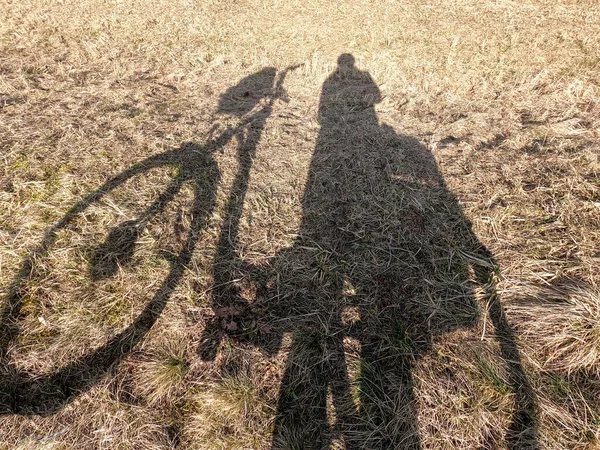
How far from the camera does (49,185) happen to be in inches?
167

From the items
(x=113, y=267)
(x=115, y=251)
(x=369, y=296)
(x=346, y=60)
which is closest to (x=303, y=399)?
(x=369, y=296)

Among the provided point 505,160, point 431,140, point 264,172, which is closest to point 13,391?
point 264,172

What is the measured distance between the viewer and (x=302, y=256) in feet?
12.4

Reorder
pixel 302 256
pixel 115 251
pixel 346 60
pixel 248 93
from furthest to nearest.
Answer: pixel 346 60
pixel 248 93
pixel 302 256
pixel 115 251

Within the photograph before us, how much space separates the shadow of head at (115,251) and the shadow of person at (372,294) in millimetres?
1637

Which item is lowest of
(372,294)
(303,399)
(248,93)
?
(303,399)

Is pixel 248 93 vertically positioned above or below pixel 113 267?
above

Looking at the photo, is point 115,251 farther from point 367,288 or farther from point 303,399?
point 367,288

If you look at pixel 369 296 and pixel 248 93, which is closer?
pixel 369 296

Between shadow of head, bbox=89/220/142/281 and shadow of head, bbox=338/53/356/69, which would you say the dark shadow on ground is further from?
shadow of head, bbox=338/53/356/69

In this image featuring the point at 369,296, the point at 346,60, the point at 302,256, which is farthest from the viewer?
the point at 346,60

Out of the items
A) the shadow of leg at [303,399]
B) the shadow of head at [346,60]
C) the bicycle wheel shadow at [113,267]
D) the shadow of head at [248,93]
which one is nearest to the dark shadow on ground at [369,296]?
the shadow of leg at [303,399]

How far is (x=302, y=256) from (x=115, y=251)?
2.11 m

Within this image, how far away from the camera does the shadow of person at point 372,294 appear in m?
2.67
